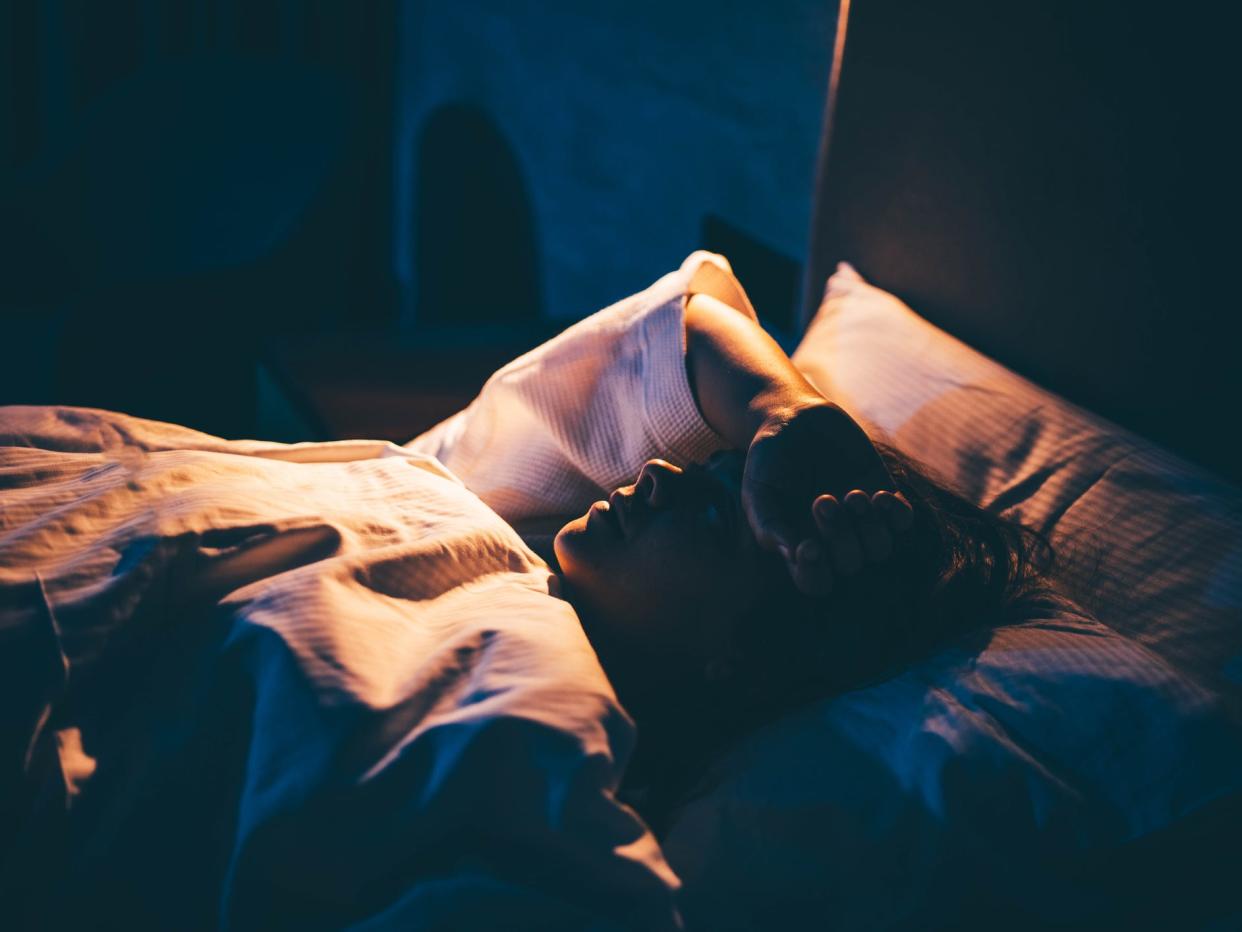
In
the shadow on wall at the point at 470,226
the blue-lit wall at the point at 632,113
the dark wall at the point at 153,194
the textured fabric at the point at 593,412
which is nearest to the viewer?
the textured fabric at the point at 593,412

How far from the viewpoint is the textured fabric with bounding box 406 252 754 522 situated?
112 cm

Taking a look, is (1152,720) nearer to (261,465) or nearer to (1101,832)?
(1101,832)

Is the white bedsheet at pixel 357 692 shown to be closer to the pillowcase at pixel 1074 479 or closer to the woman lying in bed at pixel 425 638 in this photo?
the woman lying in bed at pixel 425 638

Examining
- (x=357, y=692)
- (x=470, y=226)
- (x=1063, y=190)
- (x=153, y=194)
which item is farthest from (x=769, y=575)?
(x=470, y=226)

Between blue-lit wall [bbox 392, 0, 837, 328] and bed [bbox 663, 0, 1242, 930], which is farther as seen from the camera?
blue-lit wall [bbox 392, 0, 837, 328]

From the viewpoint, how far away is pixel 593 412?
123 centimetres

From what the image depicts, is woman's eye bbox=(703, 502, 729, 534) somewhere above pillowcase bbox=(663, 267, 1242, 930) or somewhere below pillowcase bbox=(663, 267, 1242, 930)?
above

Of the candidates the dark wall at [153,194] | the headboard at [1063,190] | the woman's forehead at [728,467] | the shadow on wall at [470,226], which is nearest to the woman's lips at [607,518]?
the woman's forehead at [728,467]

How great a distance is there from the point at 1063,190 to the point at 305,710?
94 centimetres

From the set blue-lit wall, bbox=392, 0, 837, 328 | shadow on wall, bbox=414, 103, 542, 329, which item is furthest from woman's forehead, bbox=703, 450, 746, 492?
shadow on wall, bbox=414, 103, 542, 329

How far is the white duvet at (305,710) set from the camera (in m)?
0.67

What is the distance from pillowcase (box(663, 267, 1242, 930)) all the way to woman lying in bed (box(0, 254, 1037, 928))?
84 millimetres

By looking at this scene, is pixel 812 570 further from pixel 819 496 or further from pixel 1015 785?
pixel 1015 785

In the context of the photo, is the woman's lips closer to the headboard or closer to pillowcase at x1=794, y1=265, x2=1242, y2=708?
pillowcase at x1=794, y1=265, x2=1242, y2=708
